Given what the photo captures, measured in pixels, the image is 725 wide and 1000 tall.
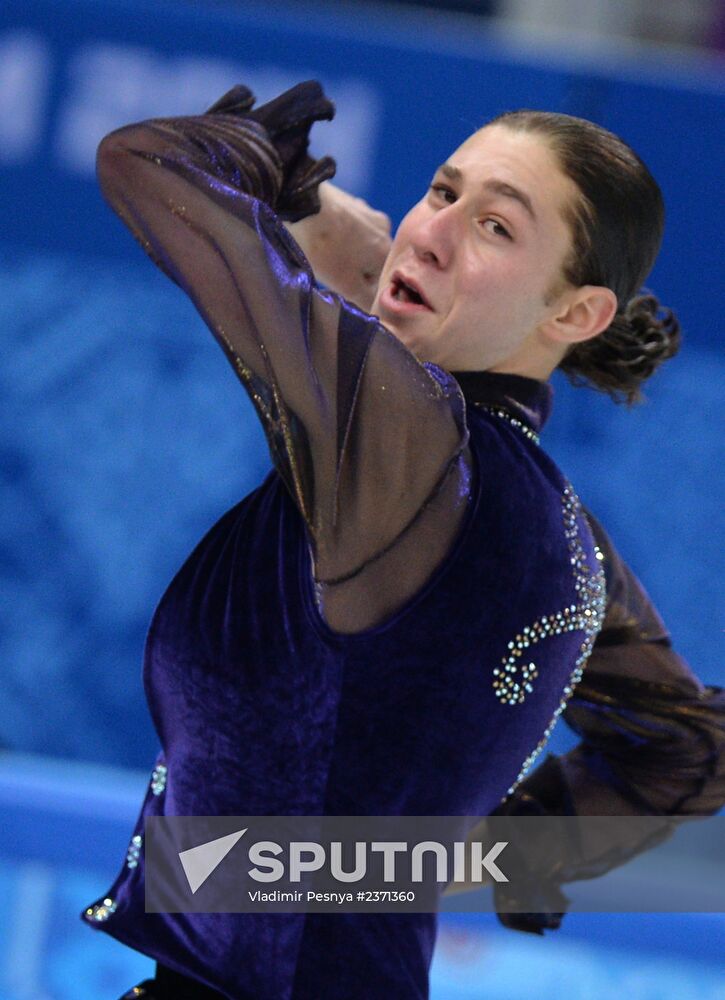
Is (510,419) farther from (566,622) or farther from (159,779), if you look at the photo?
(159,779)

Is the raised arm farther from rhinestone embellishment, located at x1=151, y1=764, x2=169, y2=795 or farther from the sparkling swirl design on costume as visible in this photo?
rhinestone embellishment, located at x1=151, y1=764, x2=169, y2=795

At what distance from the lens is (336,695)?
1.13m

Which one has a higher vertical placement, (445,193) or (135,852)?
(445,193)

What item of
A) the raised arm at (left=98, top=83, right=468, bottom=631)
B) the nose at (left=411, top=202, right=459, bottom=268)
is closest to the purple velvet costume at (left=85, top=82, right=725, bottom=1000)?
the raised arm at (left=98, top=83, right=468, bottom=631)

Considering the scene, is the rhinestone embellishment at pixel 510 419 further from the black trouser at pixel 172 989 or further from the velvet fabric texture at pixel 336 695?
the black trouser at pixel 172 989

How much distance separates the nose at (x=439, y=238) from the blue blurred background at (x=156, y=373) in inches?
64.8

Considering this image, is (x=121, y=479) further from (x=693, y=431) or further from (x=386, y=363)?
(x=386, y=363)

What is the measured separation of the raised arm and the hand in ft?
1.23

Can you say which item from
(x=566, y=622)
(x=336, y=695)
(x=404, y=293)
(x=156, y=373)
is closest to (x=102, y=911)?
(x=336, y=695)

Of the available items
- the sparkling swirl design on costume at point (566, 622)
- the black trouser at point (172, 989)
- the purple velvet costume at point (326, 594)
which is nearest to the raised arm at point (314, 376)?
the purple velvet costume at point (326, 594)

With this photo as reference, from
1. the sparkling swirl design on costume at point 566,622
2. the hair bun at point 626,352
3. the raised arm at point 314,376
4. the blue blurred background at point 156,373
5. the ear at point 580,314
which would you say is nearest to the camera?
the raised arm at point 314,376

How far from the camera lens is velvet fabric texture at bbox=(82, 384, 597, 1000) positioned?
1124 mm

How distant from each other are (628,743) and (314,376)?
62cm

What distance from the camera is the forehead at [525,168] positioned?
1236 millimetres
